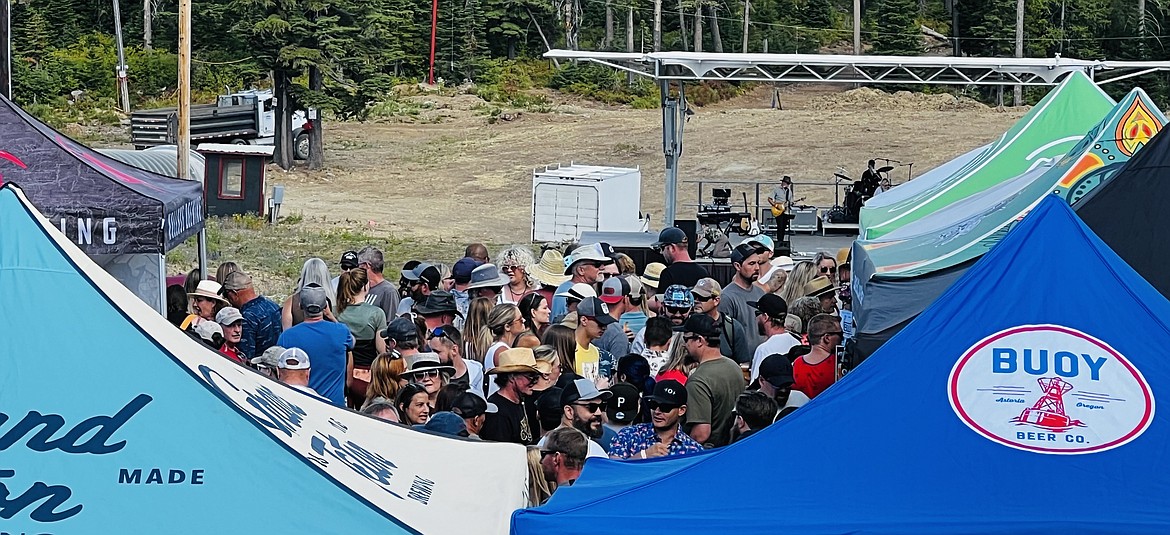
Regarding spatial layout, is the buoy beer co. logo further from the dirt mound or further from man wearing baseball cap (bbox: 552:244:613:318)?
the dirt mound

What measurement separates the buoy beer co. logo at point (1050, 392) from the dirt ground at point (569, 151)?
2182cm

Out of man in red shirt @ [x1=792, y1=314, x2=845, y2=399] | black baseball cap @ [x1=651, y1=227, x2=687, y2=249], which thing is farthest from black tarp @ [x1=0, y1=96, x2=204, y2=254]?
black baseball cap @ [x1=651, y1=227, x2=687, y2=249]

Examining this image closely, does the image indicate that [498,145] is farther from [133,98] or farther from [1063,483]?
[1063,483]

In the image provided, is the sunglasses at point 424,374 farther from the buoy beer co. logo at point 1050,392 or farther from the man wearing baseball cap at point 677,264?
the man wearing baseball cap at point 677,264

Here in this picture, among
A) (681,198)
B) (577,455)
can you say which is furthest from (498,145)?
(577,455)

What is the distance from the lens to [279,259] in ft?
70.6

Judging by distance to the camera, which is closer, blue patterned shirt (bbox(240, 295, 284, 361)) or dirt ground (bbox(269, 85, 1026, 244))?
blue patterned shirt (bbox(240, 295, 284, 361))

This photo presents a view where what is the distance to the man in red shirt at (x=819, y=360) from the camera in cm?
733

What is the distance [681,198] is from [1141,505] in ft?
91.0

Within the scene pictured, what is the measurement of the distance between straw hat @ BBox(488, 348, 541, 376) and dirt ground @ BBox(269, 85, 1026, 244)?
63.5 ft

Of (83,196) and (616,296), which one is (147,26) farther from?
(616,296)

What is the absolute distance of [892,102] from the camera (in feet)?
155

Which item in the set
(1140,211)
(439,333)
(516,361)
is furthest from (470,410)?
(1140,211)

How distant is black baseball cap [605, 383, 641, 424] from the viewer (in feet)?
20.8
